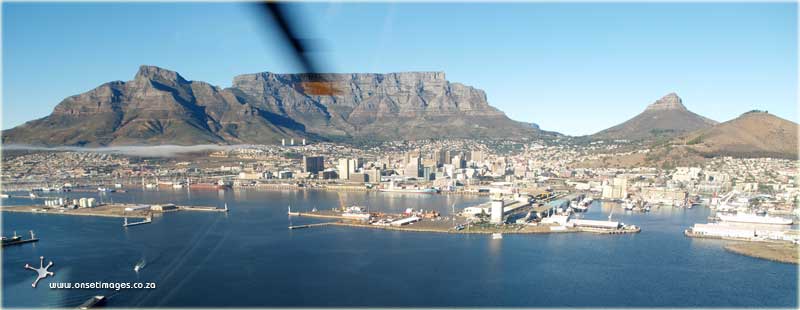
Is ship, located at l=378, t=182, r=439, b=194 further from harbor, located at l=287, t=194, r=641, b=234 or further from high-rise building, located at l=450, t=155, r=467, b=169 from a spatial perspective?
harbor, located at l=287, t=194, r=641, b=234

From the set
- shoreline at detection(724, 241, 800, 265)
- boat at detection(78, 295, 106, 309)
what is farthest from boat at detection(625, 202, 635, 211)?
boat at detection(78, 295, 106, 309)

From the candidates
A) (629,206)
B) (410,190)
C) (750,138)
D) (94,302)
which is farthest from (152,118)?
(750,138)

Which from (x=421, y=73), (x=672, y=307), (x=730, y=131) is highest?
(x=421, y=73)

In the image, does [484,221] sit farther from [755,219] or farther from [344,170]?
[344,170]

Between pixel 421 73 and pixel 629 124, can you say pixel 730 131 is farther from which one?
pixel 421 73

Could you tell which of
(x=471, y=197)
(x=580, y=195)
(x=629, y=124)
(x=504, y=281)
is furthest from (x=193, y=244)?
(x=629, y=124)

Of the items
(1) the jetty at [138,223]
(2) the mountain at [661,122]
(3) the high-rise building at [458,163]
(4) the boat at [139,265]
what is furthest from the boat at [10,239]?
(2) the mountain at [661,122]
